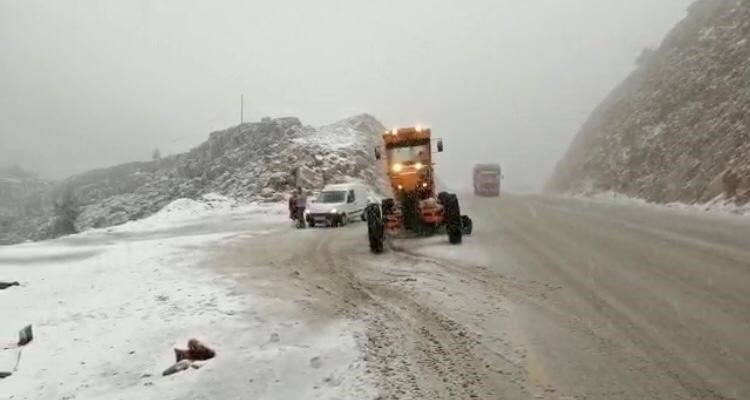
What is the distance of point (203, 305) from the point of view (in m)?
8.86

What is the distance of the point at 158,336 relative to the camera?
769cm

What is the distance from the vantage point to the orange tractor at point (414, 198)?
13.9 metres

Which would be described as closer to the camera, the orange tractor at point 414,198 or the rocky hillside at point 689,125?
the orange tractor at point 414,198

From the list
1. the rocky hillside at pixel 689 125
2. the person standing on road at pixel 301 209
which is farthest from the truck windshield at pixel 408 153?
the rocky hillside at pixel 689 125

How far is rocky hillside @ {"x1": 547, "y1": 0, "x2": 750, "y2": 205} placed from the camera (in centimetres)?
2550

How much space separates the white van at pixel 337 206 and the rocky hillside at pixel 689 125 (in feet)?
51.2

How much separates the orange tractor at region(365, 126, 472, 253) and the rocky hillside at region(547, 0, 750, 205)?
43.6 feet

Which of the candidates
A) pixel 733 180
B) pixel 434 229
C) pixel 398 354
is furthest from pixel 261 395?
pixel 733 180

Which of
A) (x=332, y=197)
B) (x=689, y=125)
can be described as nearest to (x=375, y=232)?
(x=332, y=197)

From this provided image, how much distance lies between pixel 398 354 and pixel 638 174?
34.5 m

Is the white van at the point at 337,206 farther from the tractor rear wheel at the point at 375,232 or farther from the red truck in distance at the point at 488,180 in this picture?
the red truck in distance at the point at 488,180

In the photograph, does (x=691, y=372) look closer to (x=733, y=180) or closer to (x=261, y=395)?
(x=261, y=395)

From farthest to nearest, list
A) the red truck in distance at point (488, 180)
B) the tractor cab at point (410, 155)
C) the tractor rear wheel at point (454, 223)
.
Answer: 1. the red truck in distance at point (488, 180)
2. the tractor cab at point (410, 155)
3. the tractor rear wheel at point (454, 223)

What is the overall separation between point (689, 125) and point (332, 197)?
2210 centimetres
